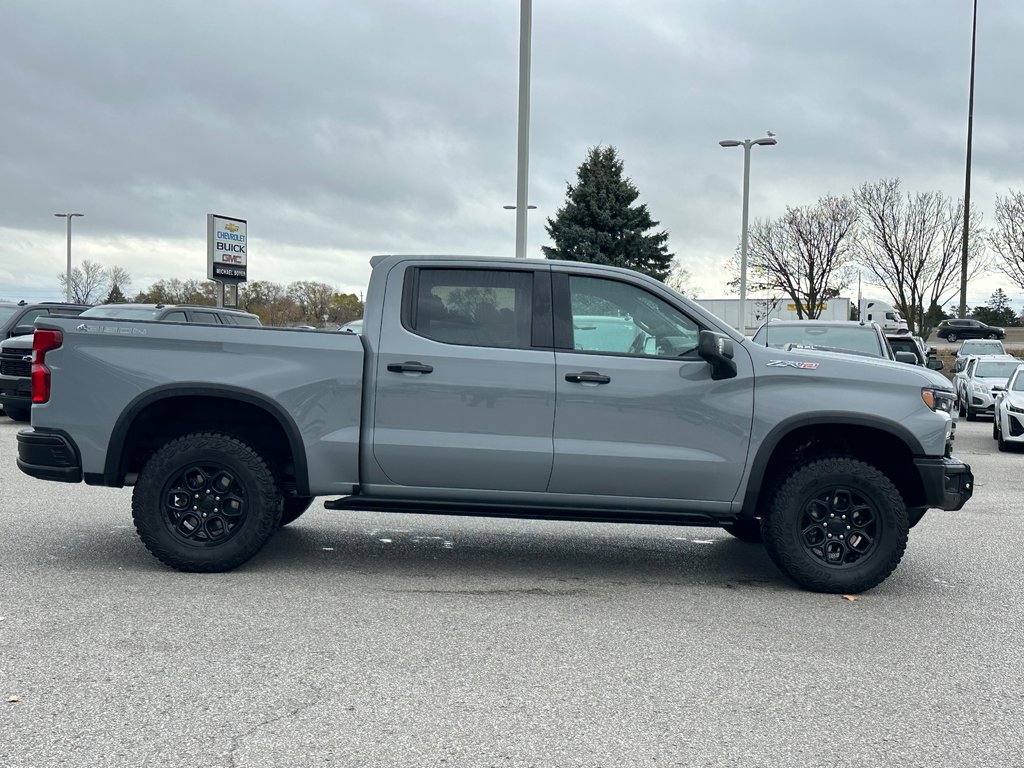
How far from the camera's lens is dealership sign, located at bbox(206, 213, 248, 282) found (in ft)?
121

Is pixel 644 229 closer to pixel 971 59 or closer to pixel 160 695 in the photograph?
pixel 971 59

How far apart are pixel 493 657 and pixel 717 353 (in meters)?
2.21

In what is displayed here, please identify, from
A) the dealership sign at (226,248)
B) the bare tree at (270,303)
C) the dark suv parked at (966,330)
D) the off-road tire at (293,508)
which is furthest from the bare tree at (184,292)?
the off-road tire at (293,508)

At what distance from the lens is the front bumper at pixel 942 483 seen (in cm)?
600

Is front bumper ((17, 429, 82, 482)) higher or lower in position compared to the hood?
lower

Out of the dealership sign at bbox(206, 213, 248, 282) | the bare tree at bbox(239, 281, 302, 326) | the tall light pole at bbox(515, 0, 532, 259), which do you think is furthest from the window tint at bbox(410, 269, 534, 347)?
the bare tree at bbox(239, 281, 302, 326)

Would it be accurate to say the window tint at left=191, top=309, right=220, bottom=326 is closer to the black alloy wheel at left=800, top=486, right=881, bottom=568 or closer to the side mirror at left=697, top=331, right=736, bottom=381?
the side mirror at left=697, top=331, right=736, bottom=381

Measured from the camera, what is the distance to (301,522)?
8078 millimetres

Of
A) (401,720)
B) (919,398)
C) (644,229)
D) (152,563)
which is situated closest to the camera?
(401,720)

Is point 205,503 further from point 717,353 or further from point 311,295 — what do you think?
point 311,295

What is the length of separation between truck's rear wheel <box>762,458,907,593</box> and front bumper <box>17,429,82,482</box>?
13.8 feet

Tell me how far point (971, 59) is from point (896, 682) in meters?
50.7

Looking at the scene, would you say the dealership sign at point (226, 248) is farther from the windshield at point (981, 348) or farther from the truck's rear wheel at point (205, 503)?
the truck's rear wheel at point (205, 503)

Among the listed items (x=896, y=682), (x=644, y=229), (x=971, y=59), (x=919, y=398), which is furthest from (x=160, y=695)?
(x=971, y=59)
